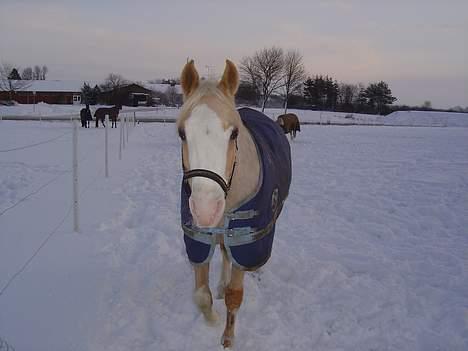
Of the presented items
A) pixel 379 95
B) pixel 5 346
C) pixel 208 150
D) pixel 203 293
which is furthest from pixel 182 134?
pixel 379 95

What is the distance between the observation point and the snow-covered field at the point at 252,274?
281 cm

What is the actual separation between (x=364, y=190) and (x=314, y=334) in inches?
211

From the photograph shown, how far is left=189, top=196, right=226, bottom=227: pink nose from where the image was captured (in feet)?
6.15

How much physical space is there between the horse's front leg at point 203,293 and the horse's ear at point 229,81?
1243 mm

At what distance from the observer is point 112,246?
439cm

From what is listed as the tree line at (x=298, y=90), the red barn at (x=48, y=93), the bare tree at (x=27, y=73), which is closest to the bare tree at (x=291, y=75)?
the tree line at (x=298, y=90)

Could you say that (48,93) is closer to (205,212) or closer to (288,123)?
(288,123)

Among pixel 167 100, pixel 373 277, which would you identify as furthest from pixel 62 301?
pixel 167 100

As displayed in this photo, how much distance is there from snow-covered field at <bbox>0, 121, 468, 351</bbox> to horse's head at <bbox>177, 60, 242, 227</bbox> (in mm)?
1292

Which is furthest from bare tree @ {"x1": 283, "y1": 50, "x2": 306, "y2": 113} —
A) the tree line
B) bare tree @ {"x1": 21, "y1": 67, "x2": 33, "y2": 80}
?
bare tree @ {"x1": 21, "y1": 67, "x2": 33, "y2": 80}

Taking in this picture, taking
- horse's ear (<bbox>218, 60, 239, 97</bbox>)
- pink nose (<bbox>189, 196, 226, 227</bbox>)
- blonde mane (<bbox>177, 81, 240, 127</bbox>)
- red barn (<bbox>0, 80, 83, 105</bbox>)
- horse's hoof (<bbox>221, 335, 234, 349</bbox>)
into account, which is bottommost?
horse's hoof (<bbox>221, 335, 234, 349</bbox>)

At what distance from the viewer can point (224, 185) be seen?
1.95 metres

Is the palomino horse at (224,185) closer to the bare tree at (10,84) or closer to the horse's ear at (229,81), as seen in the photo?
the horse's ear at (229,81)

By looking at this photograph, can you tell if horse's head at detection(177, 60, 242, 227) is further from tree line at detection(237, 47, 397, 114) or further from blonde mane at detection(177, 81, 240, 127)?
A: tree line at detection(237, 47, 397, 114)
